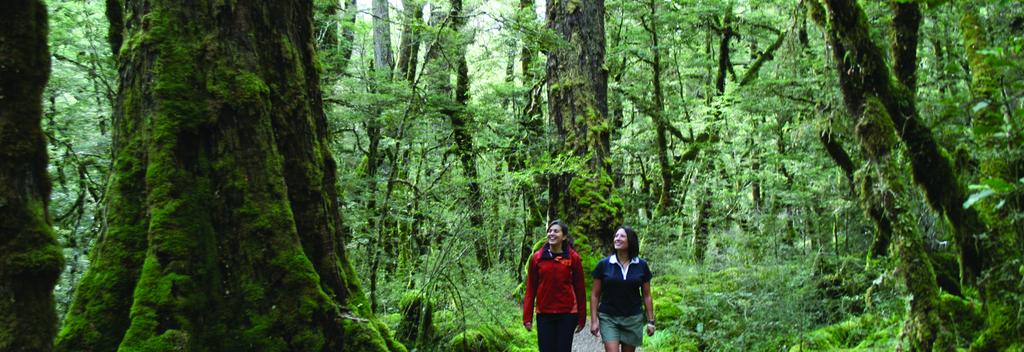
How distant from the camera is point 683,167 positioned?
18188 mm

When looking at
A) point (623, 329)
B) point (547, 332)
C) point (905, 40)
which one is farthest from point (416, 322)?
point (905, 40)

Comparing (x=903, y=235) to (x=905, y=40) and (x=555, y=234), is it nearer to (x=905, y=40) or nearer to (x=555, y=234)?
(x=905, y=40)

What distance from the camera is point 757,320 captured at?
8617 millimetres

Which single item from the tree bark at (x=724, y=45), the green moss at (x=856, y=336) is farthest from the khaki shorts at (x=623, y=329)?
the tree bark at (x=724, y=45)

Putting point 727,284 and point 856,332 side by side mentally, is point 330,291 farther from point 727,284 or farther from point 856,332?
point 727,284

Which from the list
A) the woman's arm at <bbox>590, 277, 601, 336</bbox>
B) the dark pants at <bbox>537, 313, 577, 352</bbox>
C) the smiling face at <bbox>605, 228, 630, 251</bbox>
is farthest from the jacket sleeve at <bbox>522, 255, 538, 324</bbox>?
the smiling face at <bbox>605, 228, 630, 251</bbox>

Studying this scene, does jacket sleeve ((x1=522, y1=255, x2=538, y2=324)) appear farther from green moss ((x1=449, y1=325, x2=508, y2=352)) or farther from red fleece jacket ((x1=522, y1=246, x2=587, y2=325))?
green moss ((x1=449, y1=325, x2=508, y2=352))

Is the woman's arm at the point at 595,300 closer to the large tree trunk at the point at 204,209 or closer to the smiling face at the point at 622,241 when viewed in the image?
the smiling face at the point at 622,241

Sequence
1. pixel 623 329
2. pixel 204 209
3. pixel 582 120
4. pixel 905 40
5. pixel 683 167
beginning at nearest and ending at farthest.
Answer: pixel 204 209 < pixel 623 329 < pixel 905 40 < pixel 582 120 < pixel 683 167

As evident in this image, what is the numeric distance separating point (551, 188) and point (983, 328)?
21.7 feet

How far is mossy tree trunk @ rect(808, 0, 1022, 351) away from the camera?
602 centimetres

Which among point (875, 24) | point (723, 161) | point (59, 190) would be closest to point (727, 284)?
point (875, 24)

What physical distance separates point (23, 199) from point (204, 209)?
4.05 ft

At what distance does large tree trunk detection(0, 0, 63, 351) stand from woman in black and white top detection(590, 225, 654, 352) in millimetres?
4396
